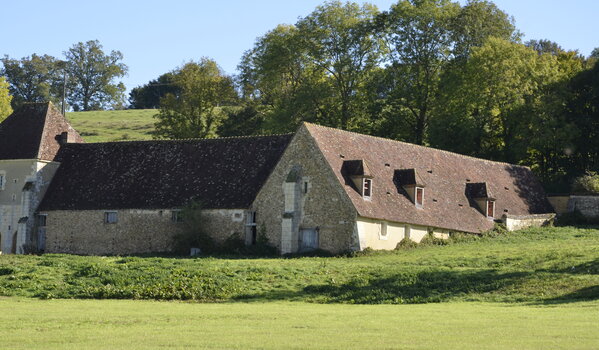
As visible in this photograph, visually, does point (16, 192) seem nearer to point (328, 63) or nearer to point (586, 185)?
point (328, 63)

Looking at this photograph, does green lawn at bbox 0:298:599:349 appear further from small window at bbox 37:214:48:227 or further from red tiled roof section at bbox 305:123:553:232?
small window at bbox 37:214:48:227

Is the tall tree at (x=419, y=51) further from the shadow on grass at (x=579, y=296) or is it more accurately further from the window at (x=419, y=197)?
the shadow on grass at (x=579, y=296)

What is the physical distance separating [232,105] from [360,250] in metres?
49.7

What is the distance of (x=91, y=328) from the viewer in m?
30.5

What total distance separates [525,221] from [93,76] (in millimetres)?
82811

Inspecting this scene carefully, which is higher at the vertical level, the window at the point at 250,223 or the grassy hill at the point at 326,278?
the window at the point at 250,223

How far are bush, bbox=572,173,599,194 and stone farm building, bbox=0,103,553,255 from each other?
246cm

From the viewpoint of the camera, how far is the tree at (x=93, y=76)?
135750 millimetres

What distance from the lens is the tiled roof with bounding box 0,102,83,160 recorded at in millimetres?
66312

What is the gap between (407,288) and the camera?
4200 cm

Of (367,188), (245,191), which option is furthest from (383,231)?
(245,191)

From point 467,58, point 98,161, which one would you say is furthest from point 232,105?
point 98,161

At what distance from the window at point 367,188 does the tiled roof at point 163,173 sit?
6.09m

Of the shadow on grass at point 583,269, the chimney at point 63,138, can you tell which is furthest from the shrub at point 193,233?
the shadow on grass at point 583,269
